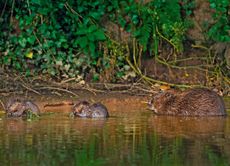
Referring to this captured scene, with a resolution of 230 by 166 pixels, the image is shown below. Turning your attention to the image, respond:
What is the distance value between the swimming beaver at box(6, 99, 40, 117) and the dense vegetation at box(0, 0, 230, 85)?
8.24 feet

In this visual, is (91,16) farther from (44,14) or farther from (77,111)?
(77,111)

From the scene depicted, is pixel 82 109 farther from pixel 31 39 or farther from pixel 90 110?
pixel 31 39

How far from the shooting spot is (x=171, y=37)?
14.0m

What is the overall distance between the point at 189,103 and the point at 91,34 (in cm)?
248

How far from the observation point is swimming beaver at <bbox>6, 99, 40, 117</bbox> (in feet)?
36.1

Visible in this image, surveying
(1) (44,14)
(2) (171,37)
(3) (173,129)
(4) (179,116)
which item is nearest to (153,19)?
(2) (171,37)

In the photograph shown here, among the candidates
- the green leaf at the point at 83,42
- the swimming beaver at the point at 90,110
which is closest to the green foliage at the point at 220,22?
the green leaf at the point at 83,42

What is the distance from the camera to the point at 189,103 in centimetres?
1156

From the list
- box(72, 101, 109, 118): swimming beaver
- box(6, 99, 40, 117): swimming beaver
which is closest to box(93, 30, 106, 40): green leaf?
box(72, 101, 109, 118): swimming beaver

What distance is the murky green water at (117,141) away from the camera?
27.2 ft

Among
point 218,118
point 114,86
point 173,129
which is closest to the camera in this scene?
point 173,129

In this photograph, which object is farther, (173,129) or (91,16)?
(91,16)

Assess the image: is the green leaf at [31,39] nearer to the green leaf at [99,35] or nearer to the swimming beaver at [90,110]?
the green leaf at [99,35]

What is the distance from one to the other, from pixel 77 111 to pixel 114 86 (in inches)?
89.9
